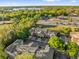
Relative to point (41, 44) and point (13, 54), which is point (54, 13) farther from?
point (13, 54)

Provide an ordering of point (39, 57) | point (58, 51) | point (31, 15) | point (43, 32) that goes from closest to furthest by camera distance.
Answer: point (39, 57) < point (58, 51) < point (43, 32) < point (31, 15)

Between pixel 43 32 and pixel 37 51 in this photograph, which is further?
pixel 43 32

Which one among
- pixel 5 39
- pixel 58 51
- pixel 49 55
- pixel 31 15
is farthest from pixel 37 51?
pixel 31 15

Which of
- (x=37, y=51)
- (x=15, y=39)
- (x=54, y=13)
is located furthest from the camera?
(x=54, y=13)

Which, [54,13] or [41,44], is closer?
[41,44]

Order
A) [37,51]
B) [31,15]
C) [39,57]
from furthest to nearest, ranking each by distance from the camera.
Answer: [31,15] < [37,51] < [39,57]

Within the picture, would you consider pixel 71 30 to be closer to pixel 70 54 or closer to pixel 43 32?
pixel 43 32

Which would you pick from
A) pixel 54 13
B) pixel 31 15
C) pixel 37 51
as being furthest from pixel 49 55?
pixel 54 13

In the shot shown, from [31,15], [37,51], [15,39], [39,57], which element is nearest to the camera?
[39,57]
